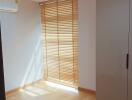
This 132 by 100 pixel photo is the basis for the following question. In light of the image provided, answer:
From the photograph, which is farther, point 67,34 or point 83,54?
point 67,34

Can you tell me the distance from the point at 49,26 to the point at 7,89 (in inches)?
Answer: 67.9

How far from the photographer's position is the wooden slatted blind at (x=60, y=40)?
3.60 meters

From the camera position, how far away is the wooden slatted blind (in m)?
3.60

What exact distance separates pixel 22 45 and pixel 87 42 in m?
1.49

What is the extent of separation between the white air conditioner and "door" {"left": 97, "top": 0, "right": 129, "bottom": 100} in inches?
76.1

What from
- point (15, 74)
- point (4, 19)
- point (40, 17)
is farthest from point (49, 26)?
point (15, 74)

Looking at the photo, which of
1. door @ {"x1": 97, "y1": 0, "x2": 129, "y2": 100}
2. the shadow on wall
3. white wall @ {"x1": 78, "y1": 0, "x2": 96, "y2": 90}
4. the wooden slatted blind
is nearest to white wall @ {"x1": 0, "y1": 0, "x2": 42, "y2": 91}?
the shadow on wall

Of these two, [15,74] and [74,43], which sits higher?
[74,43]

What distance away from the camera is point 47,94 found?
3.41m

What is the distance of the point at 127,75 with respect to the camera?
2.23 m

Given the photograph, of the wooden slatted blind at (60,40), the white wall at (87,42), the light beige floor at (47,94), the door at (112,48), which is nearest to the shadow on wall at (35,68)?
the wooden slatted blind at (60,40)

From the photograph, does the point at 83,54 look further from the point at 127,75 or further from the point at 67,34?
the point at 127,75

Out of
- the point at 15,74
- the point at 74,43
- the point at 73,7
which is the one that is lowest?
the point at 15,74

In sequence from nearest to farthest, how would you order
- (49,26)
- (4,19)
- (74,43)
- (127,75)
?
(127,75) < (4,19) < (74,43) < (49,26)
